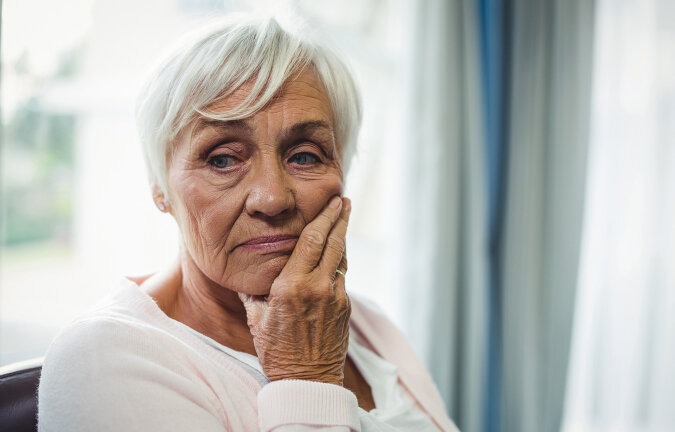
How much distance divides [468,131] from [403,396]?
1193 millimetres

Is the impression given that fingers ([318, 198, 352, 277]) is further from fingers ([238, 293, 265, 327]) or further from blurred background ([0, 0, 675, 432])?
blurred background ([0, 0, 675, 432])

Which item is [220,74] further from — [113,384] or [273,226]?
[113,384]

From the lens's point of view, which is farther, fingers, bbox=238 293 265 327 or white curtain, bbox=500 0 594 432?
white curtain, bbox=500 0 594 432

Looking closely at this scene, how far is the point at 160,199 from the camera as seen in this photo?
1.01 meters

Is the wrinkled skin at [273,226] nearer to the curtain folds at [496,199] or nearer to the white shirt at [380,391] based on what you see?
the white shirt at [380,391]

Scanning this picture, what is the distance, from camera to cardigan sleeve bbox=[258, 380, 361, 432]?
766 mm

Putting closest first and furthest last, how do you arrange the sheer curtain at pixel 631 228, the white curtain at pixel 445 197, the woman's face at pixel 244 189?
1. the woman's face at pixel 244 189
2. the white curtain at pixel 445 197
3. the sheer curtain at pixel 631 228

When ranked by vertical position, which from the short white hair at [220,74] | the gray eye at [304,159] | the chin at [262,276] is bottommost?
the chin at [262,276]

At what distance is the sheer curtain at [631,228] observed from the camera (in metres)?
2.05

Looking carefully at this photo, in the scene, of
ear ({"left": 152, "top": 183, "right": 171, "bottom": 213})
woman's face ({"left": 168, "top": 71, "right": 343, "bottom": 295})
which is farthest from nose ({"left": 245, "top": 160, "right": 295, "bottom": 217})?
ear ({"left": 152, "top": 183, "right": 171, "bottom": 213})

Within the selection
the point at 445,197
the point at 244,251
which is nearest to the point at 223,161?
the point at 244,251

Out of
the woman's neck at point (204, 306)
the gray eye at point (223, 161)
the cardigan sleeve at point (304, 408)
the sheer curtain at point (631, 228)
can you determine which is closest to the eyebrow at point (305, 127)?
the gray eye at point (223, 161)

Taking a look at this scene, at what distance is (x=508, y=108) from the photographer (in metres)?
2.11

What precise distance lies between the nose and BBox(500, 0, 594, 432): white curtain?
145 cm
